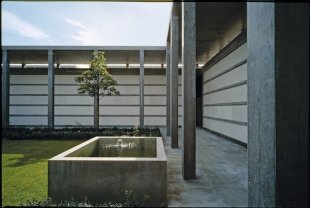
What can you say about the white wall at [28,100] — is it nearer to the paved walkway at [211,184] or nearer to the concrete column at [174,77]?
the concrete column at [174,77]

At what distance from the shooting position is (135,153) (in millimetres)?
8336

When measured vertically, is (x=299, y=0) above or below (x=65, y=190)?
above

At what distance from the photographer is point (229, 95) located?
50.2 ft

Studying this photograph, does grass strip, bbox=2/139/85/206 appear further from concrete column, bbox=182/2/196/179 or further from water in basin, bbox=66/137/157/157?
concrete column, bbox=182/2/196/179

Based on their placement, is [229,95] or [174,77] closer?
[174,77]

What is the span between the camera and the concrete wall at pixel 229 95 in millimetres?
12898

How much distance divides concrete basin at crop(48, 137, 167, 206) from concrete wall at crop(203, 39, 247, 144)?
9228mm

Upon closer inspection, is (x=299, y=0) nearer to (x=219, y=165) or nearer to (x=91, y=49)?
(x=219, y=165)

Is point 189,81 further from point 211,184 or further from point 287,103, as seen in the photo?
point 287,103

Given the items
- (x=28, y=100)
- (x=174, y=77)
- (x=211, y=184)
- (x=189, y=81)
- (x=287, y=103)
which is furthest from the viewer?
(x=28, y=100)

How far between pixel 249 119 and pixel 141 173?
3283 millimetres

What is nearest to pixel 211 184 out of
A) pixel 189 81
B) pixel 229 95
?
pixel 189 81

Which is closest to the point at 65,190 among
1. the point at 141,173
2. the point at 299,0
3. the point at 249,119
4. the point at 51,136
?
the point at 141,173

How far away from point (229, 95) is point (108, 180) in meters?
12.5
